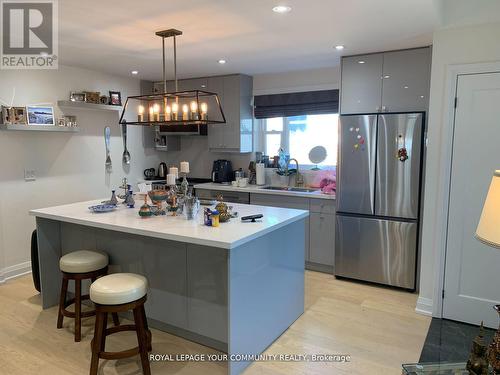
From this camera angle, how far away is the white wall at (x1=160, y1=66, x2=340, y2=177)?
15.3 ft

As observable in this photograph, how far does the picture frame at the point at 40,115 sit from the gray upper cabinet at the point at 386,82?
328cm

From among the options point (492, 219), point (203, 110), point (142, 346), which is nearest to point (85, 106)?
point (203, 110)

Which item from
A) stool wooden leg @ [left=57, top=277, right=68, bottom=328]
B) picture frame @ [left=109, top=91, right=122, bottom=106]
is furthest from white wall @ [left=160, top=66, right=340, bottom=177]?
stool wooden leg @ [left=57, top=277, right=68, bottom=328]

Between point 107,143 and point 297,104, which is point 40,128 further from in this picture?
point 297,104

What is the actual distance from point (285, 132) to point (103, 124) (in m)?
2.46

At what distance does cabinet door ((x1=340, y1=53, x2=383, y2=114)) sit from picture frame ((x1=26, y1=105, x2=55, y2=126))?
3278mm

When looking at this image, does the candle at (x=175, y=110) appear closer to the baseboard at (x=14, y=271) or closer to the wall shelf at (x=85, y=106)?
the wall shelf at (x=85, y=106)

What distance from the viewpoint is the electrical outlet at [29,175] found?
4164 mm

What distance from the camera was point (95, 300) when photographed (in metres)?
2.31

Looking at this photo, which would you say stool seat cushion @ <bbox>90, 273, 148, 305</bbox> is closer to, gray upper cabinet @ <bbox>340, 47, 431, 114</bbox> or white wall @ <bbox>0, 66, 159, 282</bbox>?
white wall @ <bbox>0, 66, 159, 282</bbox>

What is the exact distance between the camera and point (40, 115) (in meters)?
4.11


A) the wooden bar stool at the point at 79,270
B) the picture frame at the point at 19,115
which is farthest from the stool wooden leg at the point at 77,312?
the picture frame at the point at 19,115

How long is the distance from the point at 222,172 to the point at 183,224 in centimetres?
268

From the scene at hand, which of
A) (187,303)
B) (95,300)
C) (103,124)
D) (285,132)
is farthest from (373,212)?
(103,124)
